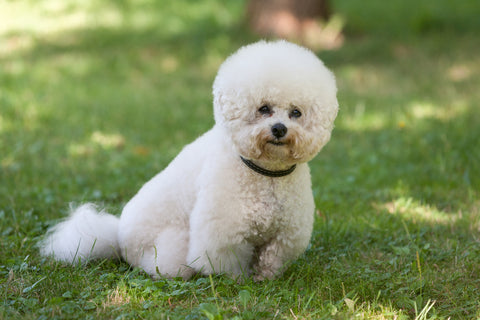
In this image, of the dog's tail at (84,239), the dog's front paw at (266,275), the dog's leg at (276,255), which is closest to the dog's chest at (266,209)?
the dog's leg at (276,255)

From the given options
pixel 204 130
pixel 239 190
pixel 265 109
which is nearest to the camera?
pixel 265 109

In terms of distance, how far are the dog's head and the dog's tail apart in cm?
103

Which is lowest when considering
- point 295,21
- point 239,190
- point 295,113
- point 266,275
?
point 266,275

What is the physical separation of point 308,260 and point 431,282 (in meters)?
0.70

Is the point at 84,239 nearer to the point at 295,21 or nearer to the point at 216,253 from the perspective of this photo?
the point at 216,253

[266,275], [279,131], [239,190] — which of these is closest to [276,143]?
[279,131]

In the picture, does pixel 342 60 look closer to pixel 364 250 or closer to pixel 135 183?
pixel 135 183

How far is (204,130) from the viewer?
20.2 feet

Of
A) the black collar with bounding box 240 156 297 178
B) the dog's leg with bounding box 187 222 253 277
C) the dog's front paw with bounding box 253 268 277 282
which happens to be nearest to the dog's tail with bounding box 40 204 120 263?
the dog's leg with bounding box 187 222 253 277

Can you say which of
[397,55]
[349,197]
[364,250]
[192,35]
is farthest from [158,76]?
[364,250]

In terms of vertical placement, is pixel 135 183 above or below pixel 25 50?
below

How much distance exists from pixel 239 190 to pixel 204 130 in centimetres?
321

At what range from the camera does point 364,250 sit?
145 inches

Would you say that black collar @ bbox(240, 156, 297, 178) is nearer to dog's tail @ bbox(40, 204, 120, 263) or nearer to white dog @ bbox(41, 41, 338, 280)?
white dog @ bbox(41, 41, 338, 280)
